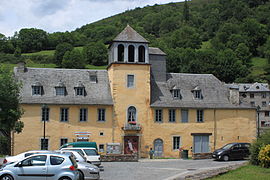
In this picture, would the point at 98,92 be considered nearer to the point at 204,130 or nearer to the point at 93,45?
the point at 204,130

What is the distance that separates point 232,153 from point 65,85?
19.5 m

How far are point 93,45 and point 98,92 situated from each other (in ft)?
219

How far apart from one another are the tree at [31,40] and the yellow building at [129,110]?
77.7m

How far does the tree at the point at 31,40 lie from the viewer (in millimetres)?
117875

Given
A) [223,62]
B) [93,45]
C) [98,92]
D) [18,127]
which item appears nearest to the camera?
[18,127]

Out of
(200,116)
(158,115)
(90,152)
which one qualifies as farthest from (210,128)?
(90,152)

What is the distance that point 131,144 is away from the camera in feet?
139

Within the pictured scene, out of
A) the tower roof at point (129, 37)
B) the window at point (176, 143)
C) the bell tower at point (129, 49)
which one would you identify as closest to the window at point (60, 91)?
the bell tower at point (129, 49)

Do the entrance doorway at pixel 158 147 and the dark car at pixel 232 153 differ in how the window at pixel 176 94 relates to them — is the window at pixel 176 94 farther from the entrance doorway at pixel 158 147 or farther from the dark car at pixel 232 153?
the dark car at pixel 232 153

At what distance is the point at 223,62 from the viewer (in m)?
98.2

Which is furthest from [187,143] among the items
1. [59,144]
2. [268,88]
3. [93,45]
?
[93,45]

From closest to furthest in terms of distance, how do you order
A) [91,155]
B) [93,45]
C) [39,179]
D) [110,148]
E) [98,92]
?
[39,179] → [91,155] → [110,148] → [98,92] → [93,45]

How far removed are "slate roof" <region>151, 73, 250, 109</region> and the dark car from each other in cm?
915

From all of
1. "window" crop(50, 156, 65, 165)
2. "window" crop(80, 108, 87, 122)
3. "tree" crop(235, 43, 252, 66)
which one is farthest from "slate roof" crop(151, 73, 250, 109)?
"tree" crop(235, 43, 252, 66)
